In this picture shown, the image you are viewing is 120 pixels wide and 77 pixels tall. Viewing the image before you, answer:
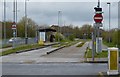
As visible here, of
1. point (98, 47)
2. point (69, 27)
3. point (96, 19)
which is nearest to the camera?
point (96, 19)

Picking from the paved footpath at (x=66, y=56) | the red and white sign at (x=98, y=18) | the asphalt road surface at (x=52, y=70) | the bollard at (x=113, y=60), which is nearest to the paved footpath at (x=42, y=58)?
the paved footpath at (x=66, y=56)

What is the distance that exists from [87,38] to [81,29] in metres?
6.55

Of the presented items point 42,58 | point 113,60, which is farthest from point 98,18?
point 113,60

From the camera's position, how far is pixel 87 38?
15650cm

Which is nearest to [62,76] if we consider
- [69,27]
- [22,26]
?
[22,26]

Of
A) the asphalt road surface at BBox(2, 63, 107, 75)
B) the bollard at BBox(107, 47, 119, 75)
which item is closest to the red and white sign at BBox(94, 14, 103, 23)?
the asphalt road surface at BBox(2, 63, 107, 75)

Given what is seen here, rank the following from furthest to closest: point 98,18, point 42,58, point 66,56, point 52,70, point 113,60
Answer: point 66,56, point 42,58, point 98,18, point 52,70, point 113,60

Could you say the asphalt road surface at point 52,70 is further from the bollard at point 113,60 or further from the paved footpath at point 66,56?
the paved footpath at point 66,56

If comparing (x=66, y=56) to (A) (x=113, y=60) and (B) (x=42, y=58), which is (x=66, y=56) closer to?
(B) (x=42, y=58)

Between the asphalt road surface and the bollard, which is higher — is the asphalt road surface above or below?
below

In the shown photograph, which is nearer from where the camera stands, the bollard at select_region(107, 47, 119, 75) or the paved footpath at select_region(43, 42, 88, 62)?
the bollard at select_region(107, 47, 119, 75)

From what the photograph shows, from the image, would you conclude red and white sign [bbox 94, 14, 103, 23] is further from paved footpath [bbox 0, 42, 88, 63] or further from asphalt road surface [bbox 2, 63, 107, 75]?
asphalt road surface [bbox 2, 63, 107, 75]

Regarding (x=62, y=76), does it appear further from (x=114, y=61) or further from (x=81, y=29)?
(x=81, y=29)

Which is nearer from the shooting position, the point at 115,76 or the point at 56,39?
the point at 115,76
